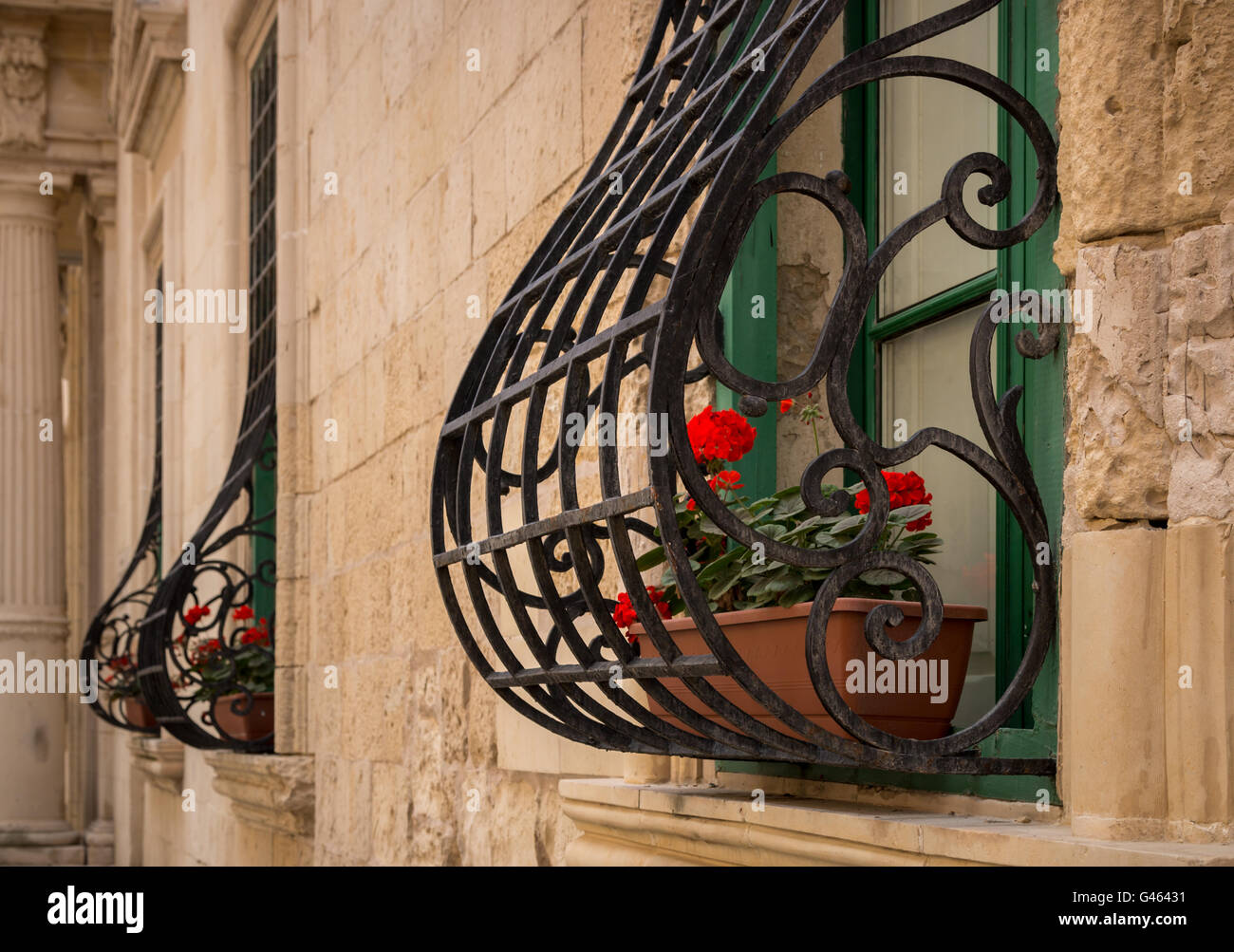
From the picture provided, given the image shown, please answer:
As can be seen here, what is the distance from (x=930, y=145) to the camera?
228cm

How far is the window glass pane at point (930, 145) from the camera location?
2.13 meters

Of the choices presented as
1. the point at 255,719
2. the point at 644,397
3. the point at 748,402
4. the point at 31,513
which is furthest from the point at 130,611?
the point at 748,402

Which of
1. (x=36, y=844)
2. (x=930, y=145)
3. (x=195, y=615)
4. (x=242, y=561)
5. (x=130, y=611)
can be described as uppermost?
(x=930, y=145)

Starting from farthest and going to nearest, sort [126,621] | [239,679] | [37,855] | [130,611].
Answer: [37,855]
[130,611]
[126,621]
[239,679]

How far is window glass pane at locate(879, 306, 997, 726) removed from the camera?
2037mm

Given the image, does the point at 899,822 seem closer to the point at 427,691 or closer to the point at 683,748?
the point at 683,748

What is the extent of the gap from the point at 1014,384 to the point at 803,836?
62 cm

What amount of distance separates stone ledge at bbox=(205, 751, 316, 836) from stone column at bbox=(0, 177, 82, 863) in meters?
6.34

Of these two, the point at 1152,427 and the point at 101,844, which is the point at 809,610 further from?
the point at 101,844

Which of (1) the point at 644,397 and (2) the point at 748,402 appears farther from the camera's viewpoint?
(1) the point at 644,397

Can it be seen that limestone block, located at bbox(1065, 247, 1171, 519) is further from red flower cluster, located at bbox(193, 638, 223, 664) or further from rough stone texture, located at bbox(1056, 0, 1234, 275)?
red flower cluster, located at bbox(193, 638, 223, 664)

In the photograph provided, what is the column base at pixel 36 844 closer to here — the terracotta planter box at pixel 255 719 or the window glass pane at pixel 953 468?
the terracotta planter box at pixel 255 719

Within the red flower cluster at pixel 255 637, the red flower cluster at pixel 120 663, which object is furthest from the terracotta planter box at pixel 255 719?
the red flower cluster at pixel 120 663

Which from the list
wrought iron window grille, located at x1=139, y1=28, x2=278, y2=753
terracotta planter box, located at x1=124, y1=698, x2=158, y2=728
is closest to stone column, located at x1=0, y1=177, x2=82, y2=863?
terracotta planter box, located at x1=124, y1=698, x2=158, y2=728
